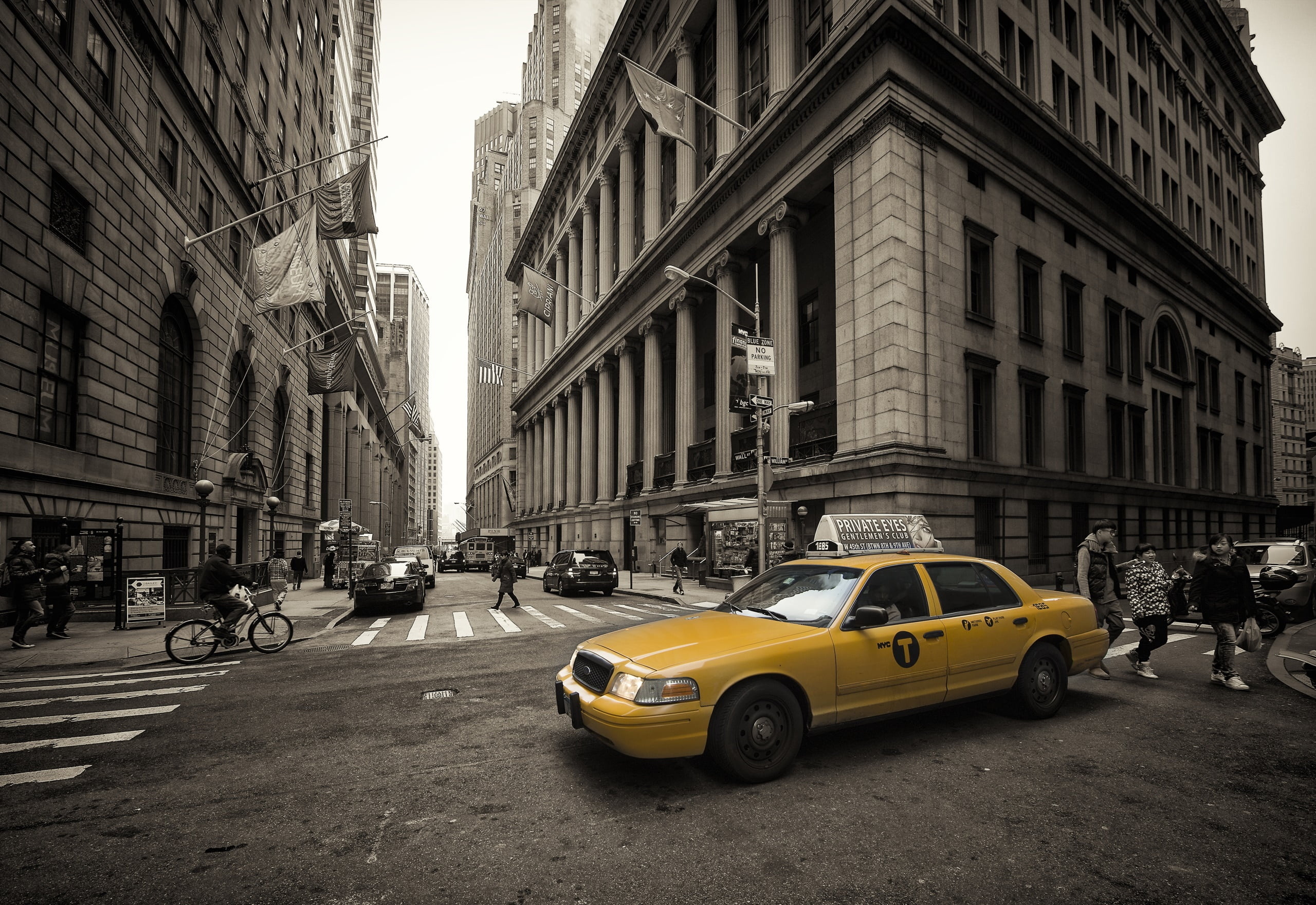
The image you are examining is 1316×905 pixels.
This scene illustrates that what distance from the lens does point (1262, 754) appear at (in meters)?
5.73

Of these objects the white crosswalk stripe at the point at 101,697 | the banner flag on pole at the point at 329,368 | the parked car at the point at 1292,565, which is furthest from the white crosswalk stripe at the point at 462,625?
the banner flag on pole at the point at 329,368

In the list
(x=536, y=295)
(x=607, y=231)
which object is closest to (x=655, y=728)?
(x=536, y=295)

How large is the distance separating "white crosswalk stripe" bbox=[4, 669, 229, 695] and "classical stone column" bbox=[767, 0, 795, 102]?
26.0 metres

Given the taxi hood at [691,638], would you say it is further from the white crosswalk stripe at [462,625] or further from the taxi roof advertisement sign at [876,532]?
the taxi roof advertisement sign at [876,532]

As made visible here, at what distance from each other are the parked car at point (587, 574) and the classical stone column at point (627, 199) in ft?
77.9

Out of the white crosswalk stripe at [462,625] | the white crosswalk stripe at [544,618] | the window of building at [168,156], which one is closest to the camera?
the white crosswalk stripe at [462,625]

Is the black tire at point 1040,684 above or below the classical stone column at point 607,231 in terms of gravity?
below

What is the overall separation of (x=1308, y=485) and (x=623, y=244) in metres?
133

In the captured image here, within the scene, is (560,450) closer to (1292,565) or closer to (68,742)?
(1292,565)

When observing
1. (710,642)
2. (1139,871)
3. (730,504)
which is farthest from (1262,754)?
(730,504)

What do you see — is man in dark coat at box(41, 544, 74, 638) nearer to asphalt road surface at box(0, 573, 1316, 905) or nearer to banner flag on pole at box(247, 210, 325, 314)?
asphalt road surface at box(0, 573, 1316, 905)

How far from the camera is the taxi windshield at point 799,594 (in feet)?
19.2

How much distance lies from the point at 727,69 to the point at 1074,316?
61.5ft

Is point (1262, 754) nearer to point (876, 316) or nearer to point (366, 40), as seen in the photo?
point (876, 316)
